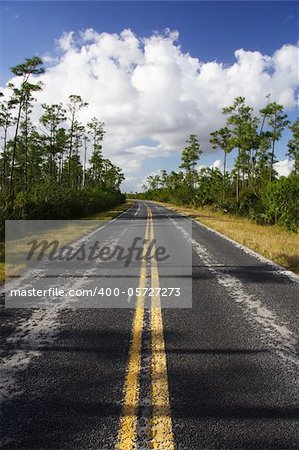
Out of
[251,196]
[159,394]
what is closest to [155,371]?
[159,394]

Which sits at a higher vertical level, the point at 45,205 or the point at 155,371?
the point at 45,205

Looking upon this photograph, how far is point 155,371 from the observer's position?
3.83 meters

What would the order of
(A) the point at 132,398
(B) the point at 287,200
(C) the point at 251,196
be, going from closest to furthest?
(A) the point at 132,398 < (B) the point at 287,200 < (C) the point at 251,196

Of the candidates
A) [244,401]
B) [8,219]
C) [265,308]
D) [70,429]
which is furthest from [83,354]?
[8,219]

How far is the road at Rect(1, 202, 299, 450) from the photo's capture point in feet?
9.36

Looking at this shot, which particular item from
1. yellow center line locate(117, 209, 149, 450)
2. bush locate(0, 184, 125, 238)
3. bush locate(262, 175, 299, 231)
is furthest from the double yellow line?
bush locate(262, 175, 299, 231)

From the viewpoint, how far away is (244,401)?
3.29 meters

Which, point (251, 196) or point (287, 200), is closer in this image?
point (287, 200)

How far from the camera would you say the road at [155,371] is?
9.36 feet

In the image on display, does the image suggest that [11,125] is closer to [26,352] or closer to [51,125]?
[51,125]

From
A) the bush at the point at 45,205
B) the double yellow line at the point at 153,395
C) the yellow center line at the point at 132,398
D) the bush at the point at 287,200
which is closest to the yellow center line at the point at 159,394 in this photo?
the double yellow line at the point at 153,395

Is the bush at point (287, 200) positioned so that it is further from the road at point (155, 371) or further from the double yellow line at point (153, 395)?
the double yellow line at point (153, 395)

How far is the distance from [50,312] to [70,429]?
307 centimetres

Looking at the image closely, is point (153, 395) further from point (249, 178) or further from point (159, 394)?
point (249, 178)
